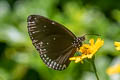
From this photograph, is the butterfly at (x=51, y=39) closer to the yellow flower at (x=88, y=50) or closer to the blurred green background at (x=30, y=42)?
the yellow flower at (x=88, y=50)

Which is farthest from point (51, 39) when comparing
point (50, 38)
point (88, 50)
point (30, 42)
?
point (30, 42)

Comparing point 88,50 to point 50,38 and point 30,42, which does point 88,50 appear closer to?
point 50,38

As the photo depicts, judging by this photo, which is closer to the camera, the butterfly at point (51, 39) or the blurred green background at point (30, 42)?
the butterfly at point (51, 39)

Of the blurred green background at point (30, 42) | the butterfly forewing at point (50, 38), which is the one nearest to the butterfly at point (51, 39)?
the butterfly forewing at point (50, 38)

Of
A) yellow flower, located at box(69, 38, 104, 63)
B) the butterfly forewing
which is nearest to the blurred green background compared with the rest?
the butterfly forewing

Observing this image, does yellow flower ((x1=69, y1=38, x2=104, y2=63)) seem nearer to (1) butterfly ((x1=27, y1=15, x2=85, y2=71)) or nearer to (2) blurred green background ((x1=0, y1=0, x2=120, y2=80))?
(1) butterfly ((x1=27, y1=15, x2=85, y2=71))

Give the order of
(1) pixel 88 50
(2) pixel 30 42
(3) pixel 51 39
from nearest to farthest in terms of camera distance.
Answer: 1. (1) pixel 88 50
2. (3) pixel 51 39
3. (2) pixel 30 42

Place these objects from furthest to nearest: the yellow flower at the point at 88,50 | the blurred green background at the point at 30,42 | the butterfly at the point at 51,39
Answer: the blurred green background at the point at 30,42 → the butterfly at the point at 51,39 → the yellow flower at the point at 88,50
